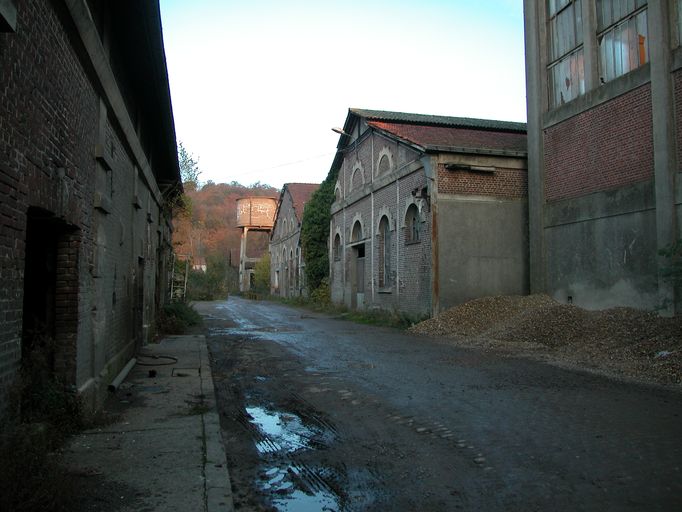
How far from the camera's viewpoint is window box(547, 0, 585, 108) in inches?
612

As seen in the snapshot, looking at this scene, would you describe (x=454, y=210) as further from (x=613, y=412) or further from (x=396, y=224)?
(x=613, y=412)

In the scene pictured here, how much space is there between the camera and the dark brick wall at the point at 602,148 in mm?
13219

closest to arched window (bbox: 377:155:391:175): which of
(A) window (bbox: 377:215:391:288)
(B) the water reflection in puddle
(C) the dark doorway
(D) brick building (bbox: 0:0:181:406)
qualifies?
(A) window (bbox: 377:215:391:288)

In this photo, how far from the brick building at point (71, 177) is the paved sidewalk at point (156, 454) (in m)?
0.57

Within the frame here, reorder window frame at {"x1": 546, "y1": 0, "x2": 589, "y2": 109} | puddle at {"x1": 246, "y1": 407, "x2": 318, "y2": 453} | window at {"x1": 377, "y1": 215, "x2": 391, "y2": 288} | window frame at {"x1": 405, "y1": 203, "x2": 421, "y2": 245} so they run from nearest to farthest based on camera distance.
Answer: puddle at {"x1": 246, "y1": 407, "x2": 318, "y2": 453} → window frame at {"x1": 546, "y1": 0, "x2": 589, "y2": 109} → window frame at {"x1": 405, "y1": 203, "x2": 421, "y2": 245} → window at {"x1": 377, "y1": 215, "x2": 391, "y2": 288}

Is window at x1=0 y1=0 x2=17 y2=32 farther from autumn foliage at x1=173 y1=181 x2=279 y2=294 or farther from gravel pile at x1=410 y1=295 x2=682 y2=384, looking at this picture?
autumn foliage at x1=173 y1=181 x2=279 y2=294

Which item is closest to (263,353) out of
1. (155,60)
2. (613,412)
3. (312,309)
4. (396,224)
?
(155,60)

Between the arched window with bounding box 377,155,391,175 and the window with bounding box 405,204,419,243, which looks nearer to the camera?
the window with bounding box 405,204,419,243

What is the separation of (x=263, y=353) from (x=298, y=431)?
6390mm

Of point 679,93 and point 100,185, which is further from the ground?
point 679,93

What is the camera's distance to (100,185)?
6648 mm

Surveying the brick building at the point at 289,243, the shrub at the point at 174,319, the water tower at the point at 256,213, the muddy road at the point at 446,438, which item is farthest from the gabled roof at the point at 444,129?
the water tower at the point at 256,213

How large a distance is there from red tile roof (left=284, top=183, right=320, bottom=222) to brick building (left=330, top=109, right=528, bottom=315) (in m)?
18.6

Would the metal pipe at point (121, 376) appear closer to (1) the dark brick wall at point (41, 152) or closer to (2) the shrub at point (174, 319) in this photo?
(1) the dark brick wall at point (41, 152)
